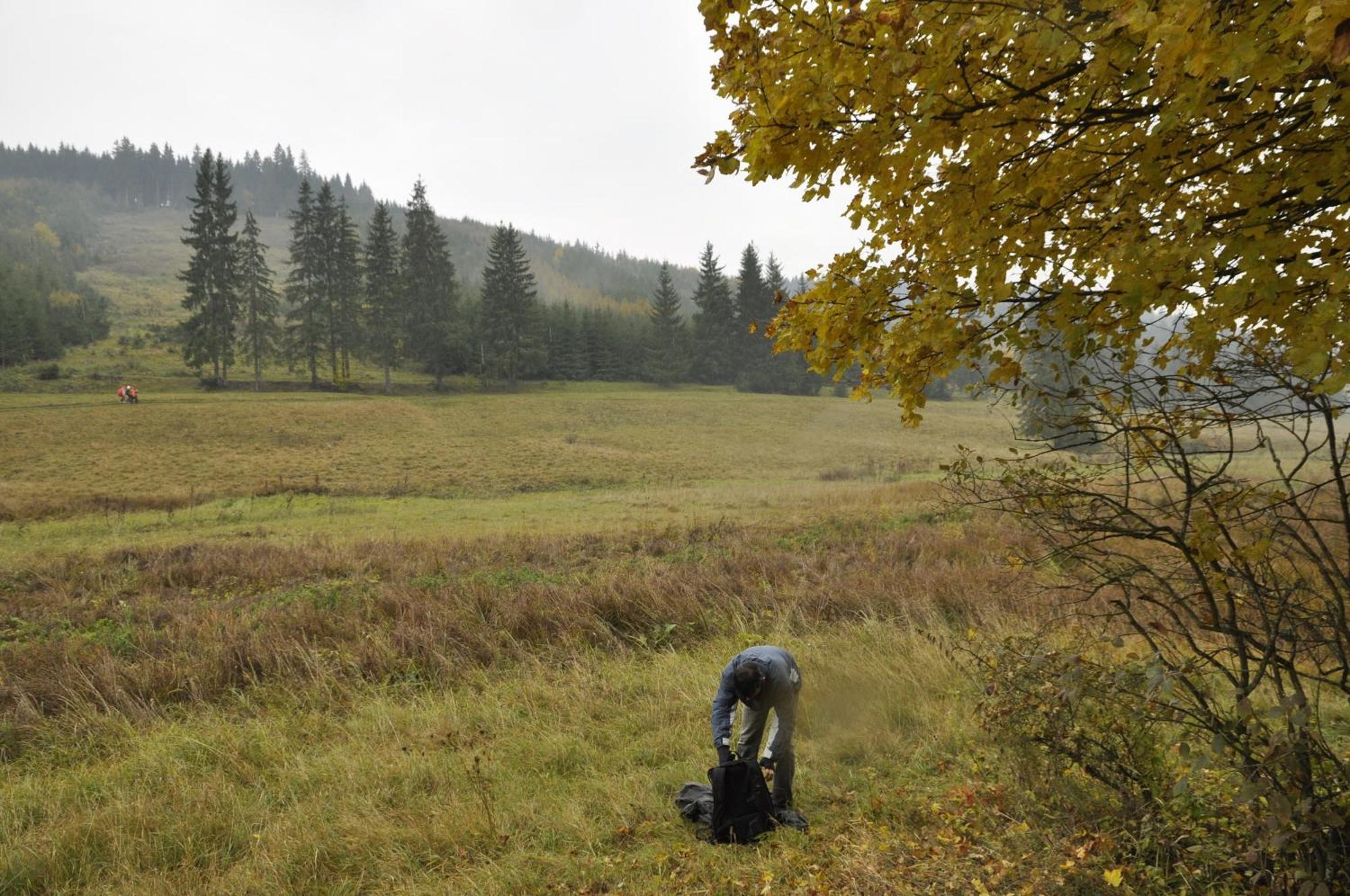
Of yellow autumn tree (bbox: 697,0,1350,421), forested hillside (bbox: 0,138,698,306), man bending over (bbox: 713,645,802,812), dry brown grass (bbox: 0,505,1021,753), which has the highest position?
forested hillside (bbox: 0,138,698,306)

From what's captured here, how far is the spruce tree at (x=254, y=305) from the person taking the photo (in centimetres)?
5566

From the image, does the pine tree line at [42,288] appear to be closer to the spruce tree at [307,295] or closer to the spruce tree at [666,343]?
the spruce tree at [307,295]

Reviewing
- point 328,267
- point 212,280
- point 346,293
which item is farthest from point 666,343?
point 212,280

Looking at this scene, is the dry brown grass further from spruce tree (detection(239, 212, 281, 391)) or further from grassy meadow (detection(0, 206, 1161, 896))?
spruce tree (detection(239, 212, 281, 391))

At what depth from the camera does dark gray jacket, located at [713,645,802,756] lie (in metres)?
4.70

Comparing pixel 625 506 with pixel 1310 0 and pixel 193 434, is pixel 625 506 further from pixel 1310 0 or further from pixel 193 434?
pixel 193 434

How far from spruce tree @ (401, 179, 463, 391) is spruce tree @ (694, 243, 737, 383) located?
81.3ft

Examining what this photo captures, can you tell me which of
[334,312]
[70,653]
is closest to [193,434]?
[334,312]

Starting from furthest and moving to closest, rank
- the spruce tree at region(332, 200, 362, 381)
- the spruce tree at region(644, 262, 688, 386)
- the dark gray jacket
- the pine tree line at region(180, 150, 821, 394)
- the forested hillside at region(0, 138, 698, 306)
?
the forested hillside at region(0, 138, 698, 306) → the spruce tree at region(644, 262, 688, 386) → the spruce tree at region(332, 200, 362, 381) → the pine tree line at region(180, 150, 821, 394) → the dark gray jacket

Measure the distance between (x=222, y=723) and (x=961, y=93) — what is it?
717cm

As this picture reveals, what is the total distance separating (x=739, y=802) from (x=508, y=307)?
63.8 m

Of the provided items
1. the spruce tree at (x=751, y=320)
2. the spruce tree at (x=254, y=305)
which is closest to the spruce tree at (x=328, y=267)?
the spruce tree at (x=254, y=305)

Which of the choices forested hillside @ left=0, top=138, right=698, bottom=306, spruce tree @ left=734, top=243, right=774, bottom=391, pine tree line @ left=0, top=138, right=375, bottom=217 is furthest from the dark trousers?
pine tree line @ left=0, top=138, right=375, bottom=217

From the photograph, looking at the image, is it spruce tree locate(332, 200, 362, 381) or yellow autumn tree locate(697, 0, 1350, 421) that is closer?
yellow autumn tree locate(697, 0, 1350, 421)
